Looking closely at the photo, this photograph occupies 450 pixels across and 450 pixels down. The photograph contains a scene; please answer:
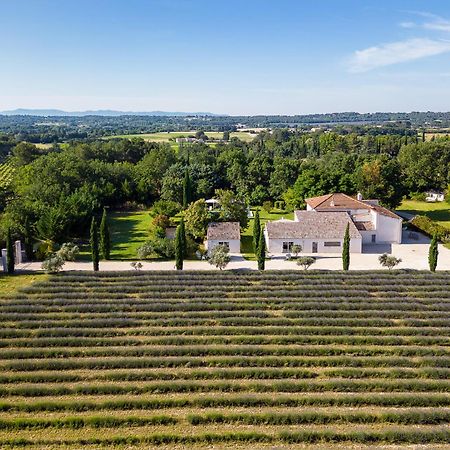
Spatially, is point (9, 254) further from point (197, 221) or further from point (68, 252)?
point (197, 221)

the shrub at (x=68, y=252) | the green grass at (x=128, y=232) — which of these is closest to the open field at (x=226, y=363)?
the shrub at (x=68, y=252)

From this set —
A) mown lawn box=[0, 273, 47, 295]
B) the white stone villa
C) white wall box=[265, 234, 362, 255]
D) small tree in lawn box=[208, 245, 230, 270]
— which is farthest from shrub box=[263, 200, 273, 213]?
mown lawn box=[0, 273, 47, 295]

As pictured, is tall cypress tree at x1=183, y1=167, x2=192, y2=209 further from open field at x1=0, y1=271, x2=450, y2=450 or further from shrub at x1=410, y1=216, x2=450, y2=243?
open field at x1=0, y1=271, x2=450, y2=450

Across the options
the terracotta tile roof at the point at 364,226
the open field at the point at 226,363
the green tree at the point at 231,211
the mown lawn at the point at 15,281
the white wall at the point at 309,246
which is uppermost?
the green tree at the point at 231,211

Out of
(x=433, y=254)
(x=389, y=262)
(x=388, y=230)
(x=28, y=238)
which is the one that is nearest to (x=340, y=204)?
(x=388, y=230)

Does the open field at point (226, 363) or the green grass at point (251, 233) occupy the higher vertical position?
the green grass at point (251, 233)

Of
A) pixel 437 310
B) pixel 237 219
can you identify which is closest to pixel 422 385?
pixel 437 310

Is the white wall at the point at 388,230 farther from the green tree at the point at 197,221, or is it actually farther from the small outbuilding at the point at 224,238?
the green tree at the point at 197,221
